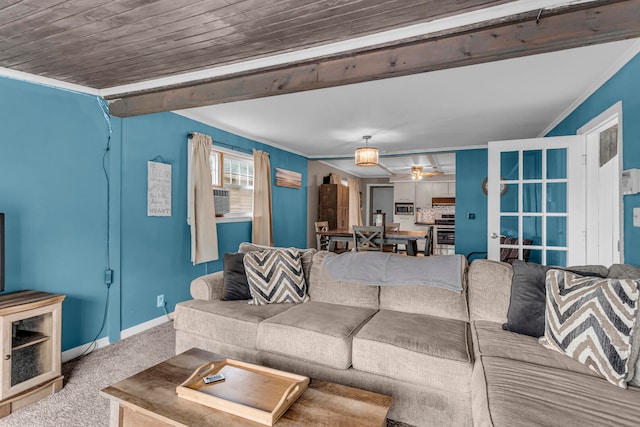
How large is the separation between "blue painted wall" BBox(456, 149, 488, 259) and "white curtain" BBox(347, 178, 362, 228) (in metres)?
3.81

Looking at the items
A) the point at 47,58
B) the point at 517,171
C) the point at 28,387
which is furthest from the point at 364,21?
the point at 28,387

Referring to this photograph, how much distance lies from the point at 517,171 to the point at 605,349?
2381 millimetres

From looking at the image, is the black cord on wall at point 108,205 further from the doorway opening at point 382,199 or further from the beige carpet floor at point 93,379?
the doorway opening at point 382,199

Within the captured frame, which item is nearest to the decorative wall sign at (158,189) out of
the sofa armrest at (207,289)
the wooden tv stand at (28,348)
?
the sofa armrest at (207,289)

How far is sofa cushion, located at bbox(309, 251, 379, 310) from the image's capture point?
8.27ft

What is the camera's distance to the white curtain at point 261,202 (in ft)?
15.9

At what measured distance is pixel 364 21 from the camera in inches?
70.7

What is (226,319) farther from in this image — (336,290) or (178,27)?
(178,27)

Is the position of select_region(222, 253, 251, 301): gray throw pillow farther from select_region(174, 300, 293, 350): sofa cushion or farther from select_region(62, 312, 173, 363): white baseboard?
select_region(62, 312, 173, 363): white baseboard

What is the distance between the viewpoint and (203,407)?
1.29 metres

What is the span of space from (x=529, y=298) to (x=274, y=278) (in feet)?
5.63

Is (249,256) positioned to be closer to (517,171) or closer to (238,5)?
(238,5)

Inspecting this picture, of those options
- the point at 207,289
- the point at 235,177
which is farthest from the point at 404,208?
the point at 207,289

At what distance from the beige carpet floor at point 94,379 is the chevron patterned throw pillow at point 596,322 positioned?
38.5 inches
